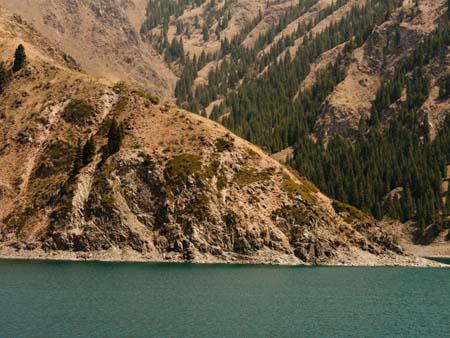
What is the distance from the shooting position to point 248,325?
235 feet

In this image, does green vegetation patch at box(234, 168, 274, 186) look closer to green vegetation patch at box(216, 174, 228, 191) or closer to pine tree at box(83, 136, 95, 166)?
green vegetation patch at box(216, 174, 228, 191)

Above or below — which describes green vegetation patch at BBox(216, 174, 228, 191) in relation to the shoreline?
above

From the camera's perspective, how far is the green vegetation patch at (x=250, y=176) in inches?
6462

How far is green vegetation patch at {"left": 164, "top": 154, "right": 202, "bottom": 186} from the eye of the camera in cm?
15988

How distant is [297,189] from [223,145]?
26109 mm

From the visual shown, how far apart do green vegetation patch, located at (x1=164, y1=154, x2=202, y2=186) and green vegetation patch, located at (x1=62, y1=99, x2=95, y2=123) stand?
37.2 meters

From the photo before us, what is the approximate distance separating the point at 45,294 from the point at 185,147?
87830 millimetres

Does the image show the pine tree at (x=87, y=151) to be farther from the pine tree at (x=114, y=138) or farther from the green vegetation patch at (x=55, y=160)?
the green vegetation patch at (x=55, y=160)

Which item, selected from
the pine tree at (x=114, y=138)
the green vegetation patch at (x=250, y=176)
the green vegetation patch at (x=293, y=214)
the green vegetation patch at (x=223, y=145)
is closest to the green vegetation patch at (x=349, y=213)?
the green vegetation patch at (x=293, y=214)

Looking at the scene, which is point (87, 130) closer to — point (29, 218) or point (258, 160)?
point (29, 218)

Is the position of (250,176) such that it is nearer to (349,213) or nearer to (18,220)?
(349,213)

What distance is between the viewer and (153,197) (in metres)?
159

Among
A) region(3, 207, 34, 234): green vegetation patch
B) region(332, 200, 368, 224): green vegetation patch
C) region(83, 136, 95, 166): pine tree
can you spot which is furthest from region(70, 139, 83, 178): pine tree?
region(332, 200, 368, 224): green vegetation patch

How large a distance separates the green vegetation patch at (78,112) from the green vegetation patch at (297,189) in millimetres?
67224
